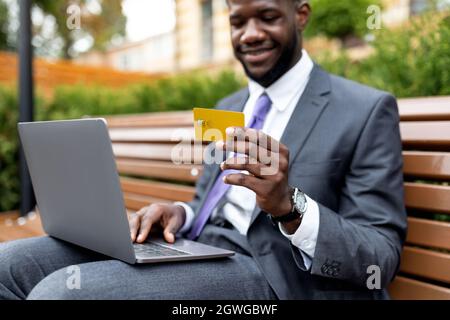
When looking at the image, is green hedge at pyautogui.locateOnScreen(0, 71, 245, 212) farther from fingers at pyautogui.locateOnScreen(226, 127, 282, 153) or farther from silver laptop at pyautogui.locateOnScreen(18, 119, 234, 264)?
fingers at pyautogui.locateOnScreen(226, 127, 282, 153)

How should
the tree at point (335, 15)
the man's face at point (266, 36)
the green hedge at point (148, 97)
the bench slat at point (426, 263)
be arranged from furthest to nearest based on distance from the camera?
the tree at point (335, 15) → the green hedge at point (148, 97) → the man's face at point (266, 36) → the bench slat at point (426, 263)

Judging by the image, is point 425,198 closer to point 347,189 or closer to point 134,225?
point 347,189

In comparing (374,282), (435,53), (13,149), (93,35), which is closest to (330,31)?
(13,149)

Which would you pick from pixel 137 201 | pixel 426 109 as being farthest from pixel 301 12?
pixel 137 201

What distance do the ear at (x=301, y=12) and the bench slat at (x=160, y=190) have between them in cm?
114

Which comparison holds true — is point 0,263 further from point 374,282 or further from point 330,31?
point 330,31

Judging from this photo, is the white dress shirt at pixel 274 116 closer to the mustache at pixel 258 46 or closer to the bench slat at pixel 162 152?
the mustache at pixel 258 46

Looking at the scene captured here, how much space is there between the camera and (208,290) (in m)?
1.60

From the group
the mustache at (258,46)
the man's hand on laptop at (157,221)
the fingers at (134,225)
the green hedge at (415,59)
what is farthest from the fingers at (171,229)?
the green hedge at (415,59)

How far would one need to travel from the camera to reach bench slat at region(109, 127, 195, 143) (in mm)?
3012

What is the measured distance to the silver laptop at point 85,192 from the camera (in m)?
1.46

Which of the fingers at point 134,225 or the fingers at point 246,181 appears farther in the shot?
the fingers at point 134,225

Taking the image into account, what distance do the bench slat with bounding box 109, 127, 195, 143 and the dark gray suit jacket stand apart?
44.4 inches

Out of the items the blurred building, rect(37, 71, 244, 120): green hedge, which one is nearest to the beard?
rect(37, 71, 244, 120): green hedge
